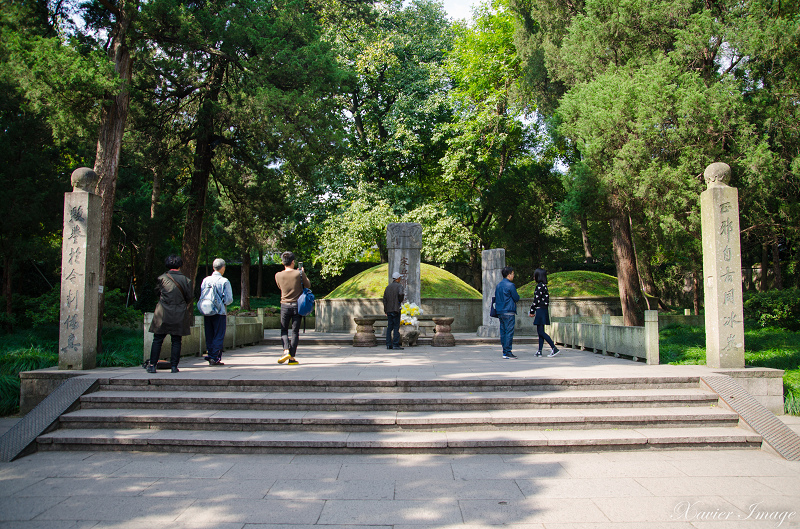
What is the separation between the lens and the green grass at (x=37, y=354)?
22.7 ft

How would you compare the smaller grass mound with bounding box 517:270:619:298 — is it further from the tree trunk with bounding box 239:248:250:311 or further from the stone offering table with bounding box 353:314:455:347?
the tree trunk with bounding box 239:248:250:311

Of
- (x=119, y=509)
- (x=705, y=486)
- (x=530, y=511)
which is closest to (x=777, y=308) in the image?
(x=705, y=486)

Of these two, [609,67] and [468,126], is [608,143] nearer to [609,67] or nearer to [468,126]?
[609,67]

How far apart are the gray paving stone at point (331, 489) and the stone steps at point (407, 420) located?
1140 millimetres

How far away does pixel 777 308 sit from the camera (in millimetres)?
13195

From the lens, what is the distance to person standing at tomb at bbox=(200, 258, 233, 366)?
322 inches

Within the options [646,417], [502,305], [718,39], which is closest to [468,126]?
[718,39]

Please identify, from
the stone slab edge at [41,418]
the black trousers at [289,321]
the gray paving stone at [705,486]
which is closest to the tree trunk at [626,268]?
the black trousers at [289,321]

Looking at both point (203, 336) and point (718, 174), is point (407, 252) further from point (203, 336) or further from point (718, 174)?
point (718, 174)

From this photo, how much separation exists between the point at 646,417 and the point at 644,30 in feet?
36.4

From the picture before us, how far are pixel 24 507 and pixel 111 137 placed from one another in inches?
323

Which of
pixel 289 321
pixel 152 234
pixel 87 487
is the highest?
pixel 152 234

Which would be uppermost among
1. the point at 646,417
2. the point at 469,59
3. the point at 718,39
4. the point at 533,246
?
the point at 469,59

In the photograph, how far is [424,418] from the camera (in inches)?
217
